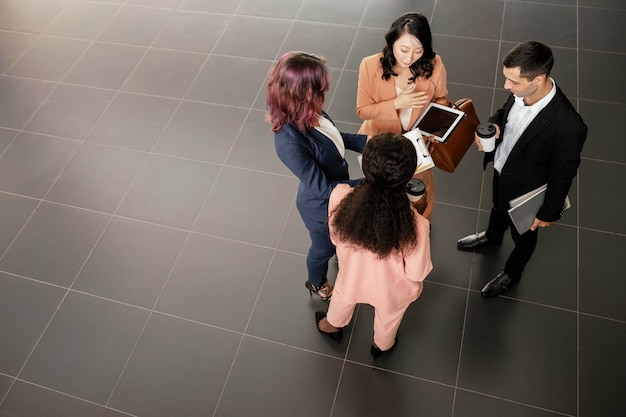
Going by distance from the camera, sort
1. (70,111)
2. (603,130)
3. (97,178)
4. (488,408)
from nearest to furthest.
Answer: (488,408) → (603,130) → (97,178) → (70,111)

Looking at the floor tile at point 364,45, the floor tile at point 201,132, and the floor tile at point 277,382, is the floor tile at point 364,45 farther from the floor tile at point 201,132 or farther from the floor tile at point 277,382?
the floor tile at point 277,382

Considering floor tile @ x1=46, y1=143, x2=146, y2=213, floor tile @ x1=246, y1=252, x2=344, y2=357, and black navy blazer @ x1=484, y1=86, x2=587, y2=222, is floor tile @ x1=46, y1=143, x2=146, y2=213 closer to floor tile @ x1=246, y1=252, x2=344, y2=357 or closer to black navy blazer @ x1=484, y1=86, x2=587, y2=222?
floor tile @ x1=246, y1=252, x2=344, y2=357

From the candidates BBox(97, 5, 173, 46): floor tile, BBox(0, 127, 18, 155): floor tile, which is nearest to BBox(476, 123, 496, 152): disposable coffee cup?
BBox(97, 5, 173, 46): floor tile

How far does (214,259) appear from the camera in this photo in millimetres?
3213

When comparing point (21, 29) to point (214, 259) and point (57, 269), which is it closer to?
point (57, 269)

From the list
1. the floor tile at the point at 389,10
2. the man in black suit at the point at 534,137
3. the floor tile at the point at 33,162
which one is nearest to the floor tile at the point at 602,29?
the floor tile at the point at 389,10

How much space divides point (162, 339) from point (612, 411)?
2319mm

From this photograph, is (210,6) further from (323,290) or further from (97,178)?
(323,290)

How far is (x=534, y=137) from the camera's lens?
2115 mm

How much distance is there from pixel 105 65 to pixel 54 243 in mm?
1811

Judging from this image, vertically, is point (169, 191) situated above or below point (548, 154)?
below

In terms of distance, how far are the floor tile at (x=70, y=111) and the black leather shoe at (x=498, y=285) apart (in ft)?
10.1

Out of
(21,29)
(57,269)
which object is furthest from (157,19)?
(57,269)

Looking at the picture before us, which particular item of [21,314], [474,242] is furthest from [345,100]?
[21,314]
